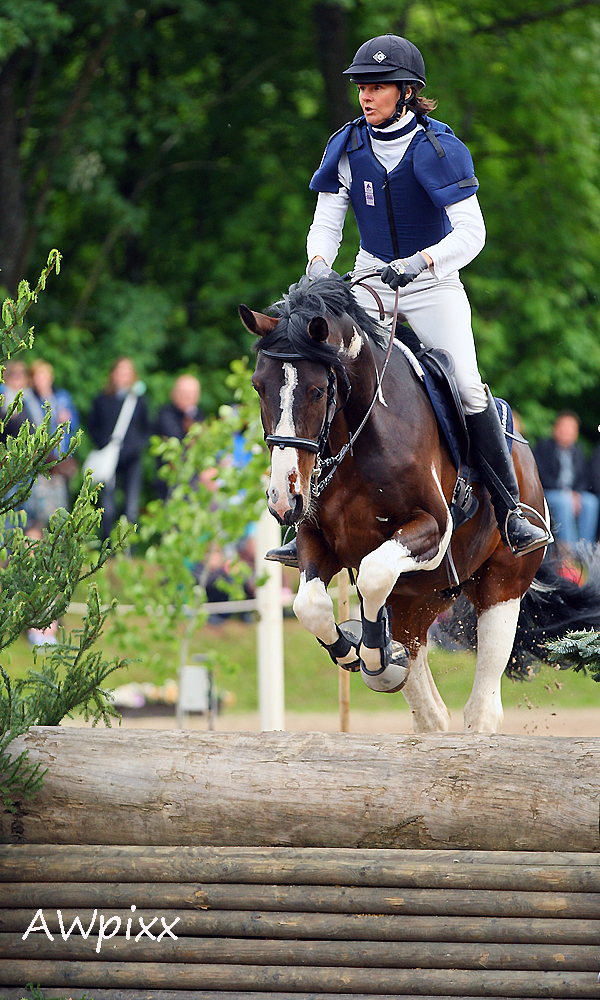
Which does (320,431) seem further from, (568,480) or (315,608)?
(568,480)

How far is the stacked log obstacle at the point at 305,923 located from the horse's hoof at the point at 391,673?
2.84ft

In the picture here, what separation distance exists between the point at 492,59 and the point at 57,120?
15.4 feet

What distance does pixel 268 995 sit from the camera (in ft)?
11.1

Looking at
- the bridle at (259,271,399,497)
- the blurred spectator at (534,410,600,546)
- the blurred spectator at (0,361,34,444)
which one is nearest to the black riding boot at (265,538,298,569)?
the bridle at (259,271,399,497)

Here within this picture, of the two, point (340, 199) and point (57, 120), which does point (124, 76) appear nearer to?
point (57, 120)

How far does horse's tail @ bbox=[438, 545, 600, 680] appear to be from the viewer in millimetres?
5422

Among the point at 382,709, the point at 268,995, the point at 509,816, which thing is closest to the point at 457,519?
the point at 509,816

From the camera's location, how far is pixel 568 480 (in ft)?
36.5

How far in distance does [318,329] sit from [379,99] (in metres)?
0.99

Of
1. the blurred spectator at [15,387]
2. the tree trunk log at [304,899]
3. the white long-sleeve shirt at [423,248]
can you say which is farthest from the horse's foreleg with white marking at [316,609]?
the blurred spectator at [15,387]

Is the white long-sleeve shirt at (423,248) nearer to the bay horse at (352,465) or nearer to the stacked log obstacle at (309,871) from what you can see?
the bay horse at (352,465)

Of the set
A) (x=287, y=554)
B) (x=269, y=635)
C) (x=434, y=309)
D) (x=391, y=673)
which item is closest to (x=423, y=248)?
(x=434, y=309)

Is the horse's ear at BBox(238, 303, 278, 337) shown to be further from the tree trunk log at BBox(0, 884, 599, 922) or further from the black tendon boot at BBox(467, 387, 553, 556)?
the tree trunk log at BBox(0, 884, 599, 922)

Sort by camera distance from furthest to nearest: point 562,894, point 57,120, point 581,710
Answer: point 57,120 → point 581,710 → point 562,894
